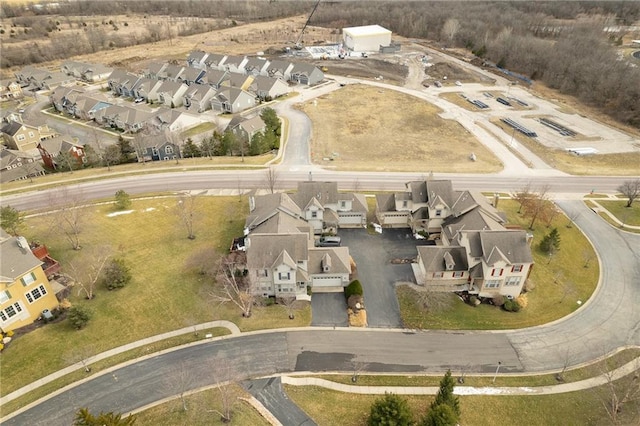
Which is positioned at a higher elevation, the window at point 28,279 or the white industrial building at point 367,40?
the white industrial building at point 367,40

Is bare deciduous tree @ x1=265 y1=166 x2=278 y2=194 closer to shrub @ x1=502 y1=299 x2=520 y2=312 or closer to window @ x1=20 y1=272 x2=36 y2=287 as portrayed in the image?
window @ x1=20 y1=272 x2=36 y2=287

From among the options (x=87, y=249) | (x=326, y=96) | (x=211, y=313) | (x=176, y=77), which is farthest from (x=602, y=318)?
(x=176, y=77)

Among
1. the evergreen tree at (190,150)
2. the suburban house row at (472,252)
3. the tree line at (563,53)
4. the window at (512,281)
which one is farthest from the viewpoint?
the tree line at (563,53)

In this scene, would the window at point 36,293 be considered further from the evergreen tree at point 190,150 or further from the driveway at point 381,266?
the evergreen tree at point 190,150

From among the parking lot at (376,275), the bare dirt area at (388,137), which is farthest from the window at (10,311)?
the bare dirt area at (388,137)

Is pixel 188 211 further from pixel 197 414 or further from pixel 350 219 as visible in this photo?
pixel 197 414

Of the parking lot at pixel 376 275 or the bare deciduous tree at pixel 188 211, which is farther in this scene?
the bare deciduous tree at pixel 188 211

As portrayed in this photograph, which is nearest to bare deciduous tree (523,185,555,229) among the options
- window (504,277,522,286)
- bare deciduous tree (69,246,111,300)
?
window (504,277,522,286)
